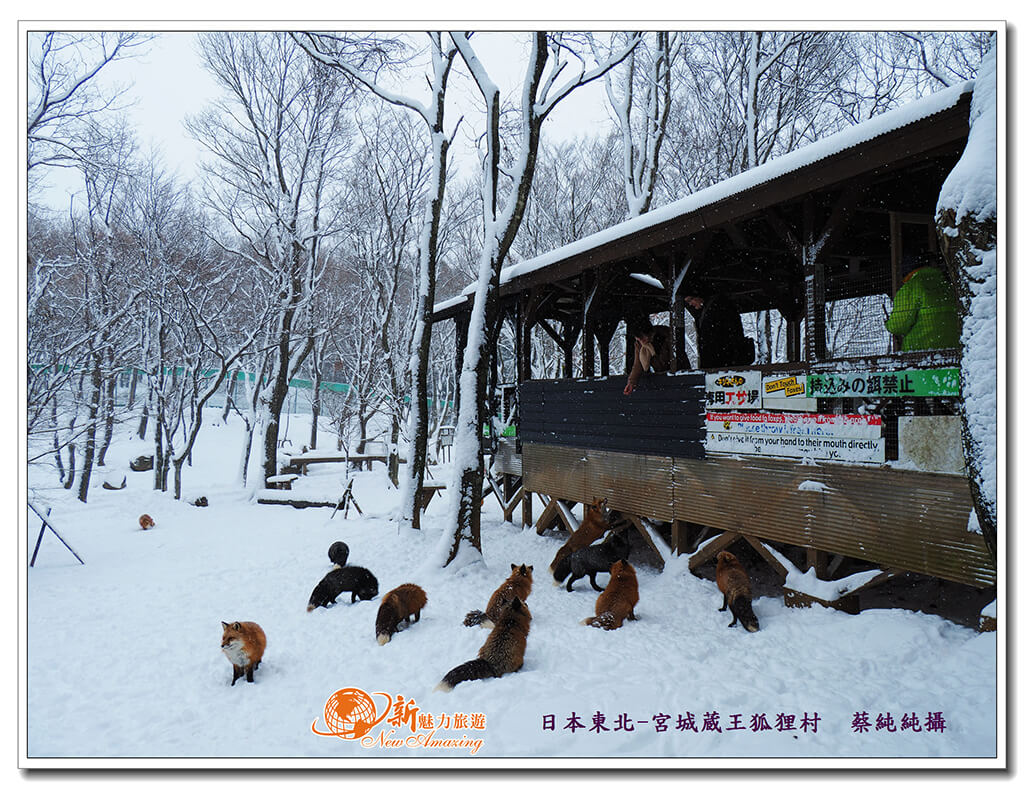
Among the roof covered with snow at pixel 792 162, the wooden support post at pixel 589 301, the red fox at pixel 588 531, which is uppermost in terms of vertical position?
the roof covered with snow at pixel 792 162

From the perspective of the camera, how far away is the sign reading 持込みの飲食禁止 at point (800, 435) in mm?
4613

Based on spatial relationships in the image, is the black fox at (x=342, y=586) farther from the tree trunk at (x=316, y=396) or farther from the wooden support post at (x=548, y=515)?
the tree trunk at (x=316, y=396)

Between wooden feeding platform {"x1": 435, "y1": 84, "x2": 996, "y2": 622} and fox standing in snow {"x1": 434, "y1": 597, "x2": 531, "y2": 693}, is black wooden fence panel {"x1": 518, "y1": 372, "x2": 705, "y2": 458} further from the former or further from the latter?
fox standing in snow {"x1": 434, "y1": 597, "x2": 531, "y2": 693}

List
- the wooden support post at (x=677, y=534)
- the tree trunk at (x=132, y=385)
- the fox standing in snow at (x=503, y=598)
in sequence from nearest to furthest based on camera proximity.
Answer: the fox standing in snow at (x=503, y=598)
the wooden support post at (x=677, y=534)
the tree trunk at (x=132, y=385)

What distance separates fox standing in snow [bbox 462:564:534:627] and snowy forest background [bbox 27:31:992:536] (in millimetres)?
1724

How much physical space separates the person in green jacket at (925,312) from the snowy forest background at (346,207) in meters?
1.66

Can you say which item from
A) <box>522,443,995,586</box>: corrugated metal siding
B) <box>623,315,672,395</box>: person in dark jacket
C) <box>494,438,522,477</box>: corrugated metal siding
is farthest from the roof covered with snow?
<box>494,438,522,477</box>: corrugated metal siding

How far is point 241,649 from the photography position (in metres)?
4.39

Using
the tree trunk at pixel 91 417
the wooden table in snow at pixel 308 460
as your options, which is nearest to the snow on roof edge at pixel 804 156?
the tree trunk at pixel 91 417

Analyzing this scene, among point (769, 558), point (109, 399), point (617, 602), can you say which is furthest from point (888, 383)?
point (109, 399)

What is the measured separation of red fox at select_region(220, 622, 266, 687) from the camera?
4359 mm

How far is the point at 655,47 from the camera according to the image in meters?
11.6
